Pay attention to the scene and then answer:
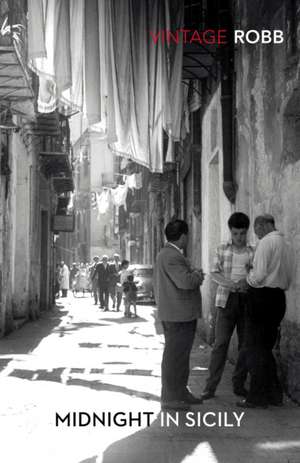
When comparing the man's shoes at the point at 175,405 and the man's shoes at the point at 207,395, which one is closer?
the man's shoes at the point at 175,405

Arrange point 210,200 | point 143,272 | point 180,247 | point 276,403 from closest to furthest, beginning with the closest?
1. point 276,403
2. point 180,247
3. point 210,200
4. point 143,272

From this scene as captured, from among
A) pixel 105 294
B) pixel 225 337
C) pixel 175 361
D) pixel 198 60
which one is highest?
pixel 198 60

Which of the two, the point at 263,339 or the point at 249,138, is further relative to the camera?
the point at 249,138

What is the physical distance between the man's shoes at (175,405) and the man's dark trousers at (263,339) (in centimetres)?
61

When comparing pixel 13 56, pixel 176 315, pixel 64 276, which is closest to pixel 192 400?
pixel 176 315

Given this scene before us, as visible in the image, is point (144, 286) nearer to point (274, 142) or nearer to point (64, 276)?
point (64, 276)

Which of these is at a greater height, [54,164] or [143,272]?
[54,164]

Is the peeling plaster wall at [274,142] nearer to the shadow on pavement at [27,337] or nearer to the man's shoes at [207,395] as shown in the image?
the man's shoes at [207,395]

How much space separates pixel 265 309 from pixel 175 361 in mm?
930

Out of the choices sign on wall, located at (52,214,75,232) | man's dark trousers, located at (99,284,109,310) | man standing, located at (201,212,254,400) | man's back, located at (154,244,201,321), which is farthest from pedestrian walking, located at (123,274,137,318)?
man's back, located at (154,244,201,321)

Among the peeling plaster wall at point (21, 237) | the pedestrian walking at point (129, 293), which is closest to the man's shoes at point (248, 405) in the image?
the peeling plaster wall at point (21, 237)

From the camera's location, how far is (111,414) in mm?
5527

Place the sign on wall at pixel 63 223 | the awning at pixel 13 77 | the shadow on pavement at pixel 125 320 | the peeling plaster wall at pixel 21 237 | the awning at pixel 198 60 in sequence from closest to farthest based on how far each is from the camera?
the awning at pixel 13 77
the awning at pixel 198 60
the peeling plaster wall at pixel 21 237
the shadow on pavement at pixel 125 320
the sign on wall at pixel 63 223

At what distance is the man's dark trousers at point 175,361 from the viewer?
19.3ft
